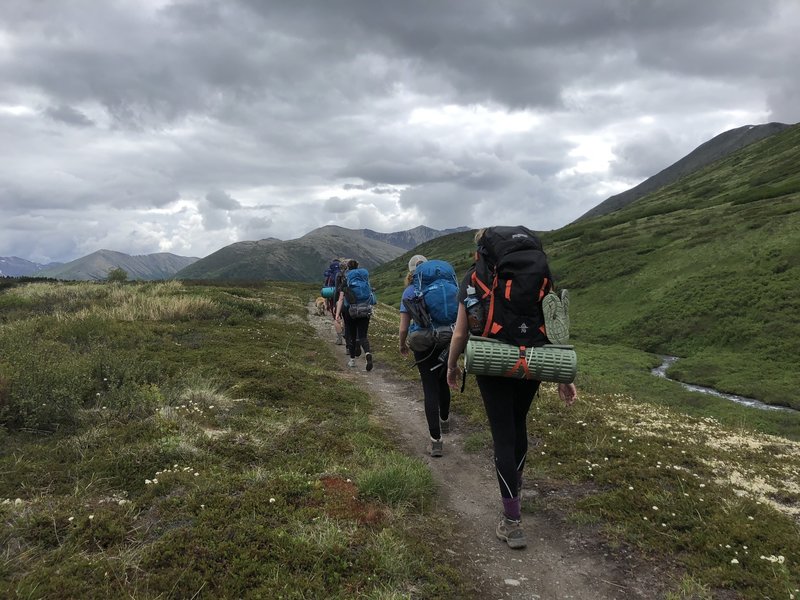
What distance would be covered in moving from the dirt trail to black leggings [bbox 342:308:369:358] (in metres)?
8.31

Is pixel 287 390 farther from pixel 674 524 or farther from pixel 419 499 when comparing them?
pixel 674 524

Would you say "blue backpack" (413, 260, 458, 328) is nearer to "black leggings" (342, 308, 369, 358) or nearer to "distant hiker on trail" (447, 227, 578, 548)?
"distant hiker on trail" (447, 227, 578, 548)

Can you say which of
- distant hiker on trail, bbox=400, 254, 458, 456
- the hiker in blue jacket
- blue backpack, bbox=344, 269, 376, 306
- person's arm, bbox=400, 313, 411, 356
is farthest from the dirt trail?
blue backpack, bbox=344, 269, 376, 306

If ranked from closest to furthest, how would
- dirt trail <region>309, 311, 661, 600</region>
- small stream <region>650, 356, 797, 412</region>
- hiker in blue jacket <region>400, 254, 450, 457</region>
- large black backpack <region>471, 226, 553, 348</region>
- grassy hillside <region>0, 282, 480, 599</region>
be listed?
grassy hillside <region>0, 282, 480, 599</region> → dirt trail <region>309, 311, 661, 600</region> → large black backpack <region>471, 226, 553, 348</region> → hiker in blue jacket <region>400, 254, 450, 457</region> → small stream <region>650, 356, 797, 412</region>

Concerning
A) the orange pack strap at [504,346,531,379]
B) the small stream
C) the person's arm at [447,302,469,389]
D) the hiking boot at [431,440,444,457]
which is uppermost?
the person's arm at [447,302,469,389]

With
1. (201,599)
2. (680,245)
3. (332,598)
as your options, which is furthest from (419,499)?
(680,245)

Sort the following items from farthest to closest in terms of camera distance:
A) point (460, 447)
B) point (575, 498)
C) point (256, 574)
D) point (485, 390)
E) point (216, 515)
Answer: point (460, 447)
point (575, 498)
point (485, 390)
point (216, 515)
point (256, 574)

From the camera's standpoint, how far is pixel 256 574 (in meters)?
4.64

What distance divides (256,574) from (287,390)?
7428mm

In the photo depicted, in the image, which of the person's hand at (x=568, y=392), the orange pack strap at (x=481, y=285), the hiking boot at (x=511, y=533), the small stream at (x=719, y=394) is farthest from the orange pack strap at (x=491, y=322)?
the small stream at (x=719, y=394)

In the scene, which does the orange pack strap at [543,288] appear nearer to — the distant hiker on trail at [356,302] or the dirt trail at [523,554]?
the dirt trail at [523,554]

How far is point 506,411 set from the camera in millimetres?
5945

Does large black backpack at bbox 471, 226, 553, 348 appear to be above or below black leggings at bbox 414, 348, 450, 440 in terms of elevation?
above

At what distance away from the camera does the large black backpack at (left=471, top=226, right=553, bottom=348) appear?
5.59 meters
